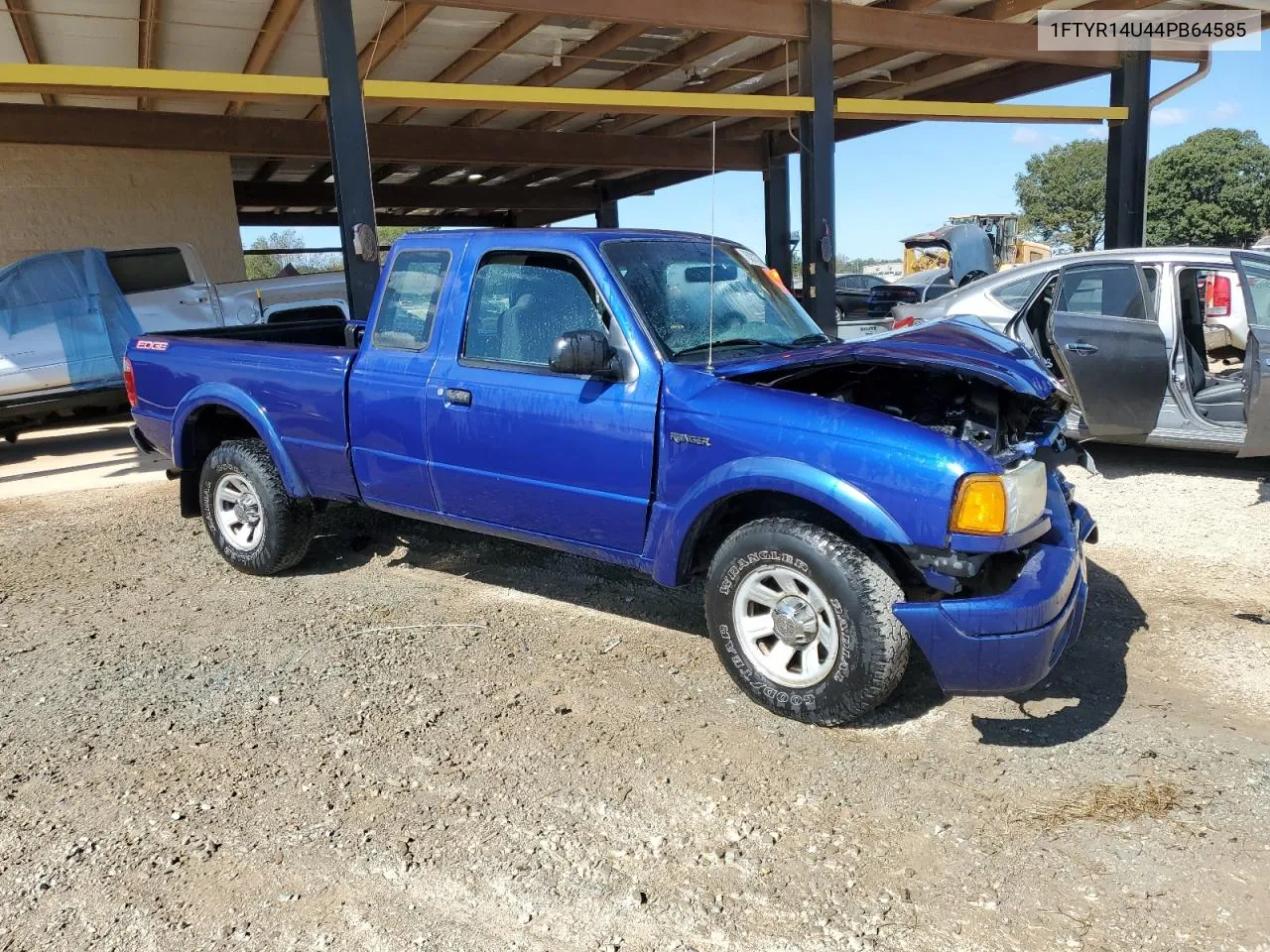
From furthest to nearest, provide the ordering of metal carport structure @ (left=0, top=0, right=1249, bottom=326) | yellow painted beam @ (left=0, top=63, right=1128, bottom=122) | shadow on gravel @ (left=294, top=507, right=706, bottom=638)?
metal carport structure @ (left=0, top=0, right=1249, bottom=326), yellow painted beam @ (left=0, top=63, right=1128, bottom=122), shadow on gravel @ (left=294, top=507, right=706, bottom=638)

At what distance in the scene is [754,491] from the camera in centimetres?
366

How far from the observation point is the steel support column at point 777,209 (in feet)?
60.1

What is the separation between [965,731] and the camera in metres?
3.56

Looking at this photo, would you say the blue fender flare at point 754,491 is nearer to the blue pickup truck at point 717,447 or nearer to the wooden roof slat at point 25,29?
the blue pickup truck at point 717,447

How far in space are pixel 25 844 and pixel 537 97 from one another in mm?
8118

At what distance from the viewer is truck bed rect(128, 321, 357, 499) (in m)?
4.96

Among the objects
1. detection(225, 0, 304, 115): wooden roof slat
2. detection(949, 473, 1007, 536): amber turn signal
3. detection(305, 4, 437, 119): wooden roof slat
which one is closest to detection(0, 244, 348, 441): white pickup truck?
detection(305, 4, 437, 119): wooden roof slat

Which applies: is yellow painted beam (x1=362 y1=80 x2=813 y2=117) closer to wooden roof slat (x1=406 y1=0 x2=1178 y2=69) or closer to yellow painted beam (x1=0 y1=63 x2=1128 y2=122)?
yellow painted beam (x1=0 y1=63 x2=1128 y2=122)

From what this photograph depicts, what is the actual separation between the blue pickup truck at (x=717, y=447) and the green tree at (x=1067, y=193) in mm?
68776

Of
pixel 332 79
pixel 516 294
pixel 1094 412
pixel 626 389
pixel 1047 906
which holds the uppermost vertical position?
Result: pixel 332 79

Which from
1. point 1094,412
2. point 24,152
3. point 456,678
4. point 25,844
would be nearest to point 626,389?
point 456,678

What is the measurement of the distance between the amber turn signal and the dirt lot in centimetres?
84

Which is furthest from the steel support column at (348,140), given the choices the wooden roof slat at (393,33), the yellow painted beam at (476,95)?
the wooden roof slat at (393,33)

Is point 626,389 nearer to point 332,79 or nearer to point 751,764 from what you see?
point 751,764
